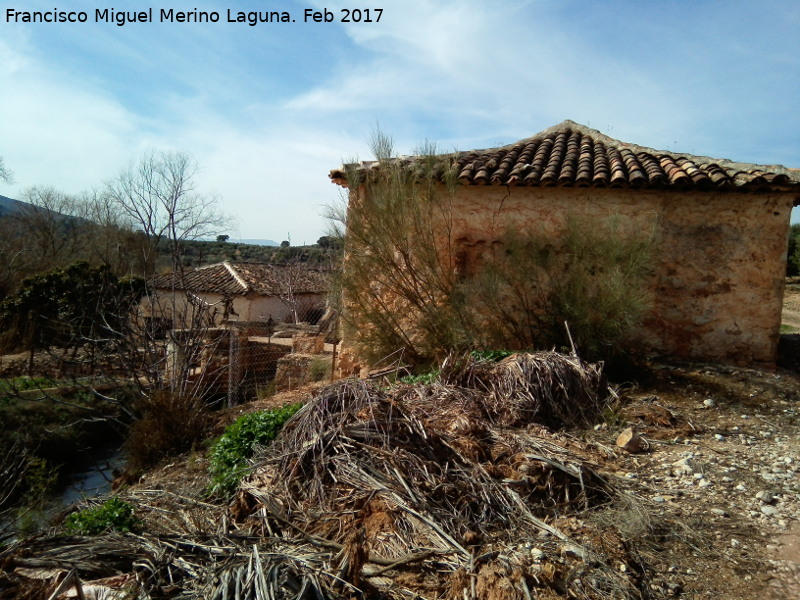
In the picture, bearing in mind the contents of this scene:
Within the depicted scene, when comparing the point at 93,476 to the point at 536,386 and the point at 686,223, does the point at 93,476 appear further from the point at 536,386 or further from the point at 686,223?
the point at 686,223

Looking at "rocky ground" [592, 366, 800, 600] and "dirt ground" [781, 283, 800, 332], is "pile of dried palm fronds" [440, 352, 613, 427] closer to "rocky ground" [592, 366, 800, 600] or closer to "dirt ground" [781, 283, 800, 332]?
"rocky ground" [592, 366, 800, 600]

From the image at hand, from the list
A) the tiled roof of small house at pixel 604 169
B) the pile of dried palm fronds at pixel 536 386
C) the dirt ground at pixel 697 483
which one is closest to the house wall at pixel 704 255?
the tiled roof of small house at pixel 604 169

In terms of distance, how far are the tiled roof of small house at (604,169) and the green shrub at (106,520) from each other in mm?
6283

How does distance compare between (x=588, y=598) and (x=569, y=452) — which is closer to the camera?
(x=588, y=598)

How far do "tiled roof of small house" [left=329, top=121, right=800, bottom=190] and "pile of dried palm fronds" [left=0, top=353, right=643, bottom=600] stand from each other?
4.52m

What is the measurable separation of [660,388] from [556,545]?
4.81 meters

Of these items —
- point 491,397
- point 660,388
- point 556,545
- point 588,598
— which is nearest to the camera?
point 588,598

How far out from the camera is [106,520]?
4895 mm

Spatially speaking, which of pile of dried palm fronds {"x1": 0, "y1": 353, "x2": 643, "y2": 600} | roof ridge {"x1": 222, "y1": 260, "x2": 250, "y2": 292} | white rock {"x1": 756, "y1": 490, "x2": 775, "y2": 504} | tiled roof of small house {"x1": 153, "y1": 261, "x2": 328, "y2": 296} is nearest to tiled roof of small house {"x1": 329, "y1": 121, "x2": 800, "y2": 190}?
pile of dried palm fronds {"x1": 0, "y1": 353, "x2": 643, "y2": 600}

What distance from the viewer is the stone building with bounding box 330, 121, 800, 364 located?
925 centimetres

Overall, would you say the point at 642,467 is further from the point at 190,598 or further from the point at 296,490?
the point at 190,598

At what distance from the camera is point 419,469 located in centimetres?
461

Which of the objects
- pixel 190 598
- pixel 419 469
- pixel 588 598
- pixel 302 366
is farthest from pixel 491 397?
pixel 302 366

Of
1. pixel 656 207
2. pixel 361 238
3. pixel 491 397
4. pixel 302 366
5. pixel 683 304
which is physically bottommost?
pixel 302 366
